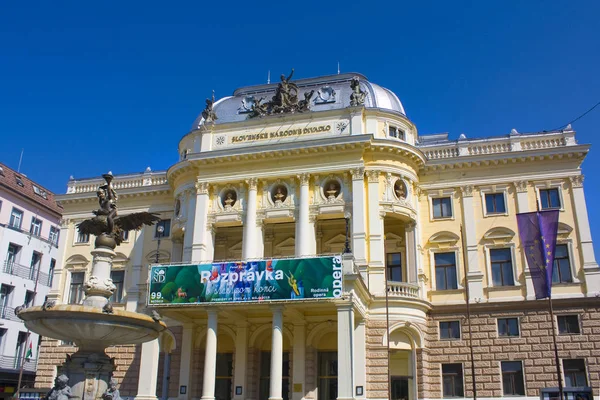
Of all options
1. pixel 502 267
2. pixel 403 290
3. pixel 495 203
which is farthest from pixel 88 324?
pixel 495 203

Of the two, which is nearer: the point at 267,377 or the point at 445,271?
the point at 267,377

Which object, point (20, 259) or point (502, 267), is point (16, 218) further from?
point (502, 267)

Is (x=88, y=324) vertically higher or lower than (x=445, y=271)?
lower

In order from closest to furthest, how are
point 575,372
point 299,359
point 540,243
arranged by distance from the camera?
point 540,243 → point 575,372 → point 299,359

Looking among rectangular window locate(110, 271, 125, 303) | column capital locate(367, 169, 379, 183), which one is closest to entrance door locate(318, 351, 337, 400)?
column capital locate(367, 169, 379, 183)

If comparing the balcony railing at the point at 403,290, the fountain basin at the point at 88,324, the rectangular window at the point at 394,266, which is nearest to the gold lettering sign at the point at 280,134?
the rectangular window at the point at 394,266

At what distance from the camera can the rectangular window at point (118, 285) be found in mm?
40588

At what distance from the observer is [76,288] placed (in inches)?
1649

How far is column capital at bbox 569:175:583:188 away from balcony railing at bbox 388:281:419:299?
11.2 meters

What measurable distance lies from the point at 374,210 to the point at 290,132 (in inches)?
290

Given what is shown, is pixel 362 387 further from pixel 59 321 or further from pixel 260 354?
pixel 59 321

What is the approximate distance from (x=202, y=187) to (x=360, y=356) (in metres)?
14.6

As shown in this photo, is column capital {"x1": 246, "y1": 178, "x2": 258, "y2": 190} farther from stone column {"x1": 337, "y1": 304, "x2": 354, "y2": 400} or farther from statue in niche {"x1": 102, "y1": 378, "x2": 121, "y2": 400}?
statue in niche {"x1": 102, "y1": 378, "x2": 121, "y2": 400}

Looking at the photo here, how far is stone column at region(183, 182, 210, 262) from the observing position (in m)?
36.2
